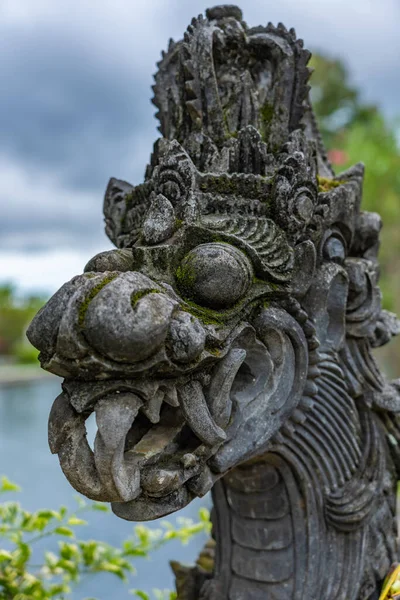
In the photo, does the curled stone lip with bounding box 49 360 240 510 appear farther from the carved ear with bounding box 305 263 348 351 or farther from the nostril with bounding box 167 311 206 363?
the carved ear with bounding box 305 263 348 351

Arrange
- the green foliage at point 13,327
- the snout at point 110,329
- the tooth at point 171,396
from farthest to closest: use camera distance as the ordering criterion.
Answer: the green foliage at point 13,327
the tooth at point 171,396
the snout at point 110,329

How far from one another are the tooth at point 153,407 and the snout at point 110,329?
8 cm

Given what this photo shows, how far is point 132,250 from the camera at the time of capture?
46.7 inches

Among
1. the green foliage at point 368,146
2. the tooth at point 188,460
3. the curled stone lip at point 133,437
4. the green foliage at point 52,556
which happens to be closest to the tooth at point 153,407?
the curled stone lip at point 133,437

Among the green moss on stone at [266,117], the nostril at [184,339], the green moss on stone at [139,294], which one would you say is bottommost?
the nostril at [184,339]

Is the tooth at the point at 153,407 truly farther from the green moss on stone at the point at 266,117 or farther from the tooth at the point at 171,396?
the green moss on stone at the point at 266,117

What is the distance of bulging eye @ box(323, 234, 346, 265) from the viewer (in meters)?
1.43

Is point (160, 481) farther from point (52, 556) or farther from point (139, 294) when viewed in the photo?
point (52, 556)

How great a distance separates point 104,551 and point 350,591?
1181mm

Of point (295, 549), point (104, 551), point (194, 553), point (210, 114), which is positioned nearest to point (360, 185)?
point (210, 114)

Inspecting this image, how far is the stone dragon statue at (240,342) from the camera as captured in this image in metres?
1.01

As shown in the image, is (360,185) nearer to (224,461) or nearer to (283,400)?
(283,400)

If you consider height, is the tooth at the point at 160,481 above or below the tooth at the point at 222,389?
below

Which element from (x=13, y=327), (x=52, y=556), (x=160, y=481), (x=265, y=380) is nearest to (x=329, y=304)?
(x=265, y=380)
